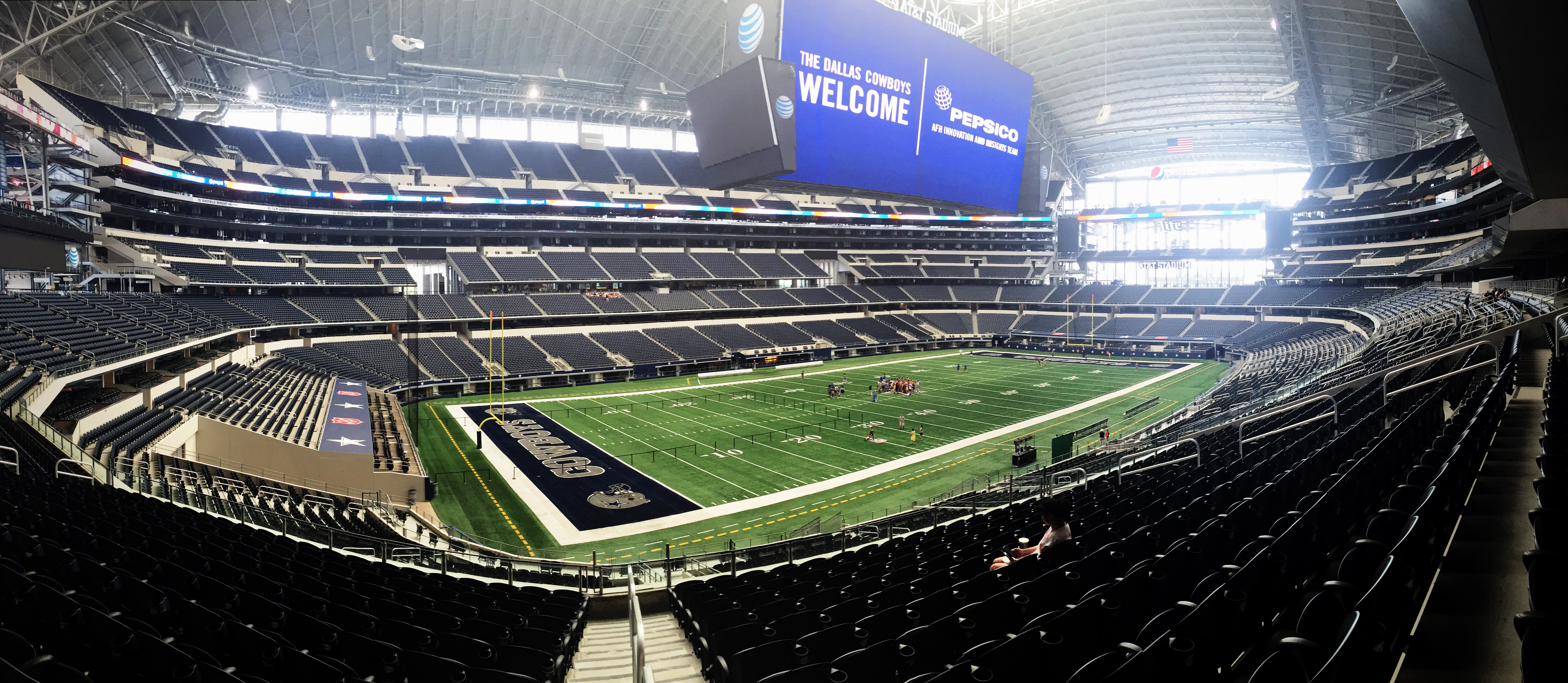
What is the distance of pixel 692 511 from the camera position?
2200 centimetres

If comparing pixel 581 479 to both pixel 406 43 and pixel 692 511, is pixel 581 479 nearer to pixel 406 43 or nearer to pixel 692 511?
pixel 692 511

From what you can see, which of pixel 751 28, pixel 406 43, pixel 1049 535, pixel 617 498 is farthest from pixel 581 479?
pixel 406 43

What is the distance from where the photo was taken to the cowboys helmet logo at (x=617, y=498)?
2248 centimetres

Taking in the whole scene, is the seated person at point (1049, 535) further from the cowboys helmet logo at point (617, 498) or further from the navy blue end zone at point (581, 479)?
the cowboys helmet logo at point (617, 498)

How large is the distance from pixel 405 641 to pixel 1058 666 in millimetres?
5066

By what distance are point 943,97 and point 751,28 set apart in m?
5.86

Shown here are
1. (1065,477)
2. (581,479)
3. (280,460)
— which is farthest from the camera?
(581,479)

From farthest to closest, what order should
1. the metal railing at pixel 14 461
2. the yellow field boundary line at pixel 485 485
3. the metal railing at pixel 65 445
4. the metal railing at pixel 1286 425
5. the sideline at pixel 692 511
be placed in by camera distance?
the sideline at pixel 692 511 → the yellow field boundary line at pixel 485 485 → the metal railing at pixel 65 445 → the metal railing at pixel 14 461 → the metal railing at pixel 1286 425

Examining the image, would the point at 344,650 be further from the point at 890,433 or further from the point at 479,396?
the point at 479,396

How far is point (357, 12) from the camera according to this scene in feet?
158

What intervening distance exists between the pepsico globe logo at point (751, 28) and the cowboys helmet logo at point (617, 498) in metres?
13.1

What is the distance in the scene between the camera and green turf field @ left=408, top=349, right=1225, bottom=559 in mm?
21156

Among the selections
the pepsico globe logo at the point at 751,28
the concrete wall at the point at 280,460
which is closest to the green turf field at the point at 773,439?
the concrete wall at the point at 280,460

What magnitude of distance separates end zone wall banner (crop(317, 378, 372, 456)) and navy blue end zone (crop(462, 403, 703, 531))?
16.1 ft
